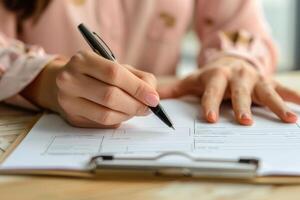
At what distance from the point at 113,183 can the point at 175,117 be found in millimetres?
203

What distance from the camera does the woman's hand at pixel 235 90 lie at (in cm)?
66

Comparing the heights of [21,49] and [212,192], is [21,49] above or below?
above

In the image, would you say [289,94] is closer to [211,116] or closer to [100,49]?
[211,116]

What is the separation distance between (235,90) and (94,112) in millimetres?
215

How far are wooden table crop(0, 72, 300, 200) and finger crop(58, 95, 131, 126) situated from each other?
0.13 meters

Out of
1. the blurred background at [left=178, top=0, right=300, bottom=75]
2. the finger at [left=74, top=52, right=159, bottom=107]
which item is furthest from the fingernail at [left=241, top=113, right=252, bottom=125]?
the blurred background at [left=178, top=0, right=300, bottom=75]

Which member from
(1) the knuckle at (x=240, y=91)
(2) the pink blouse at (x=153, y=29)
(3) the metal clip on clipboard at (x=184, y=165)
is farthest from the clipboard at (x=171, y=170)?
(2) the pink blouse at (x=153, y=29)

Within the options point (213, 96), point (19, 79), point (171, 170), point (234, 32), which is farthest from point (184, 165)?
point (234, 32)

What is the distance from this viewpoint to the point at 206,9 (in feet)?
3.67

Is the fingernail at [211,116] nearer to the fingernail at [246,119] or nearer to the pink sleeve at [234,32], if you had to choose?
the fingernail at [246,119]

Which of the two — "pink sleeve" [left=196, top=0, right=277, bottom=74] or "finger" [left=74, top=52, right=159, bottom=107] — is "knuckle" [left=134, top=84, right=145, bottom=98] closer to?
"finger" [left=74, top=52, right=159, bottom=107]

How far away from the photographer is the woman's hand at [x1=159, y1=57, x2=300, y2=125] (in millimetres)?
663

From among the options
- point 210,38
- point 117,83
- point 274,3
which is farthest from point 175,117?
point 274,3

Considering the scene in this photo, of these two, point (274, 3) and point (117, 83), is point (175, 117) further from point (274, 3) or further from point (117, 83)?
point (274, 3)
